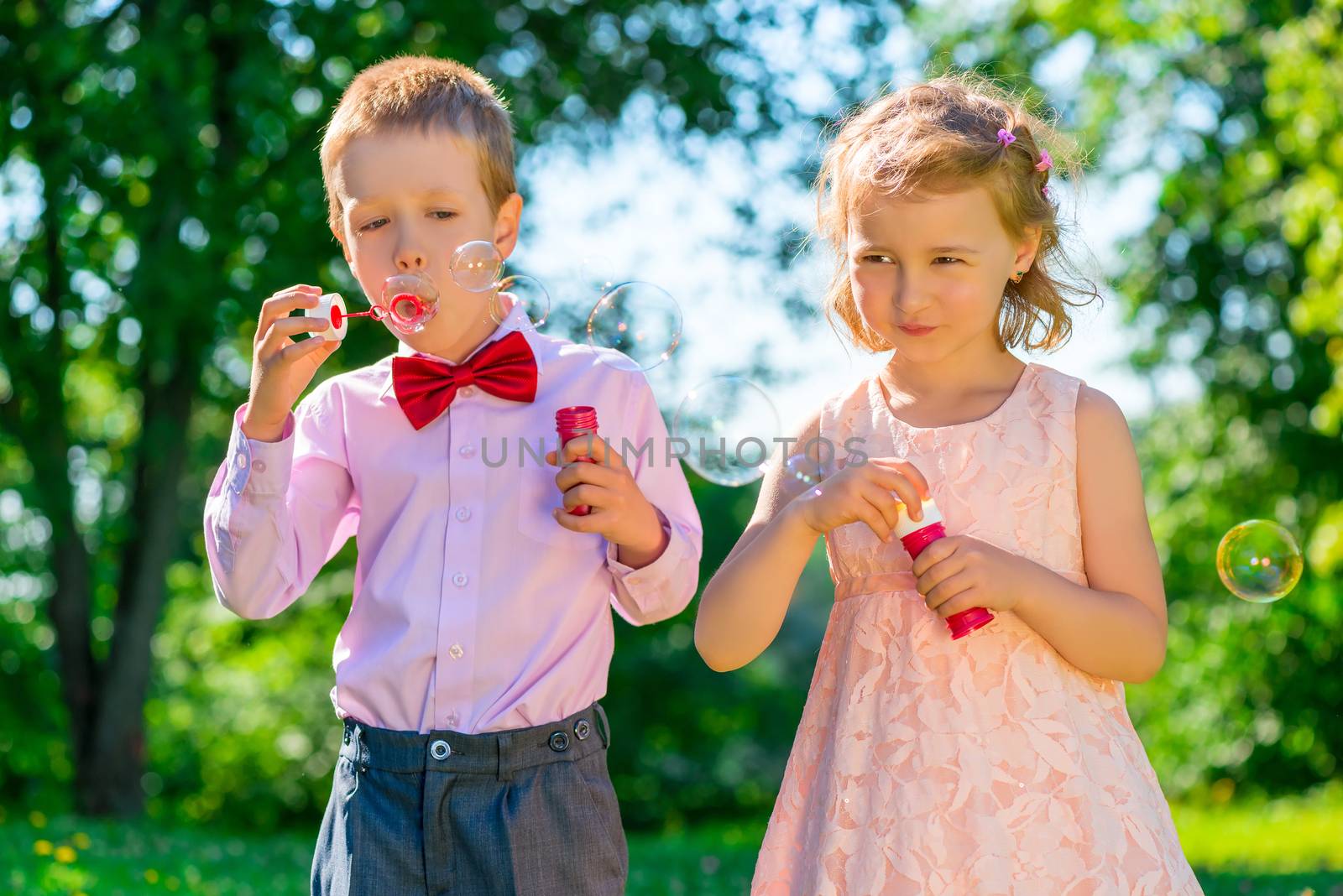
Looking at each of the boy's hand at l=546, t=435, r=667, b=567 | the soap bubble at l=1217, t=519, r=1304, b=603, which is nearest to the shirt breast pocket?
the boy's hand at l=546, t=435, r=667, b=567

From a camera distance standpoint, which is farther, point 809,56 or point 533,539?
point 809,56

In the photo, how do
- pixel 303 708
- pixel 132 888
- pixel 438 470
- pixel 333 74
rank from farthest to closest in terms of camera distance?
pixel 303 708 → pixel 333 74 → pixel 132 888 → pixel 438 470

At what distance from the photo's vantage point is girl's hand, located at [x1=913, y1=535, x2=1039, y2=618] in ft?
6.92

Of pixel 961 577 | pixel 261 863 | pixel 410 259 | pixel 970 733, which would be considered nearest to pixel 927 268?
pixel 961 577

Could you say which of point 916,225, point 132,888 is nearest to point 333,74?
point 132,888

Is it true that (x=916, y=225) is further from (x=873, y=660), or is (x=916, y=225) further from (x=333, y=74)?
(x=333, y=74)

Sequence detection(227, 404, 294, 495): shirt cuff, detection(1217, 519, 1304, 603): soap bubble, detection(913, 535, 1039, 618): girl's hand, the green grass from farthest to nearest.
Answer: the green grass < detection(1217, 519, 1304, 603): soap bubble < detection(227, 404, 294, 495): shirt cuff < detection(913, 535, 1039, 618): girl's hand

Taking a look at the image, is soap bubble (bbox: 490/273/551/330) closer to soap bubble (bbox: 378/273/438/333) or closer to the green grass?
soap bubble (bbox: 378/273/438/333)

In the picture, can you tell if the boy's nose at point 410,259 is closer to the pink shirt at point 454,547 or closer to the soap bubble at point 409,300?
the soap bubble at point 409,300

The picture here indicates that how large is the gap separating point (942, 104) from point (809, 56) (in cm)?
754

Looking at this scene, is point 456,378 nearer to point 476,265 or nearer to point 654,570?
point 476,265

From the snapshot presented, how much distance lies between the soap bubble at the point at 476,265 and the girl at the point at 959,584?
0.60 metres

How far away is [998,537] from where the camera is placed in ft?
7.55

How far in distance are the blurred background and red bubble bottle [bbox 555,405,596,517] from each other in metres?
0.67
